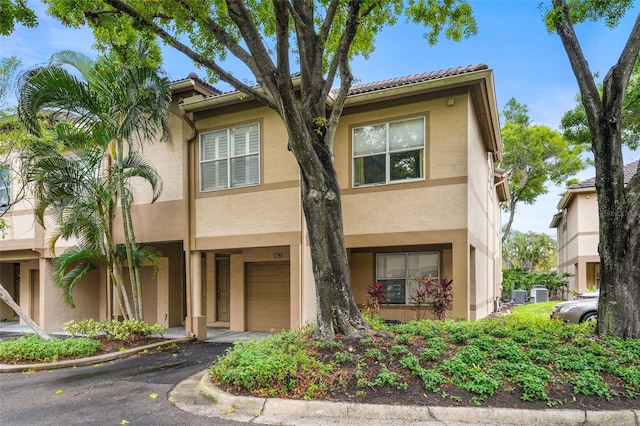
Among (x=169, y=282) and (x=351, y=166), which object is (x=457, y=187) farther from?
(x=169, y=282)

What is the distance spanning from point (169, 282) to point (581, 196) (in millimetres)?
20698

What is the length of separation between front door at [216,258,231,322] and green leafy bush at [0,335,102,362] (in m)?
5.43

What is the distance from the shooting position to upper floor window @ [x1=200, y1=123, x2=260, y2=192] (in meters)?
11.7

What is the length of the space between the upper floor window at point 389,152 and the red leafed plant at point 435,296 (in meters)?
2.61

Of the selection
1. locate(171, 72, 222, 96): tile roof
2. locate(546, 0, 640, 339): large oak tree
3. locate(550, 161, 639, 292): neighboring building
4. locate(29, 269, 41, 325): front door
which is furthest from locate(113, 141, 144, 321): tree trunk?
locate(550, 161, 639, 292): neighboring building

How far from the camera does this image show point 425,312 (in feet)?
38.6

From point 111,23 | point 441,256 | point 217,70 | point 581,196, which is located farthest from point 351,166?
point 581,196

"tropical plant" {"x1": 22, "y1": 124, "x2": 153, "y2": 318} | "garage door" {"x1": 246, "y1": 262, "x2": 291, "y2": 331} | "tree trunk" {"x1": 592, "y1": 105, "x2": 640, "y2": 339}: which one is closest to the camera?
"tree trunk" {"x1": 592, "y1": 105, "x2": 640, "y2": 339}

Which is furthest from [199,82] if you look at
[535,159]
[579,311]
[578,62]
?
[535,159]

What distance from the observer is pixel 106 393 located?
268 inches

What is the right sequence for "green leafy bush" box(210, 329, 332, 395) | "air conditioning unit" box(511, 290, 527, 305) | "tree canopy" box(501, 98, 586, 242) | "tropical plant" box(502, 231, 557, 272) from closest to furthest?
1. "green leafy bush" box(210, 329, 332, 395)
2. "air conditioning unit" box(511, 290, 527, 305)
3. "tree canopy" box(501, 98, 586, 242)
4. "tropical plant" box(502, 231, 557, 272)

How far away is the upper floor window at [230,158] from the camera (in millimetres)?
11736

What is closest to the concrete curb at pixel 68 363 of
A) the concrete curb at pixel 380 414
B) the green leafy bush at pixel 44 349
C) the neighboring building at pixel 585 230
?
→ the green leafy bush at pixel 44 349

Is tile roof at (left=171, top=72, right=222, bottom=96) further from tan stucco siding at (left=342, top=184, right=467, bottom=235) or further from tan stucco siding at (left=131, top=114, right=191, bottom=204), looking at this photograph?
tan stucco siding at (left=342, top=184, right=467, bottom=235)
